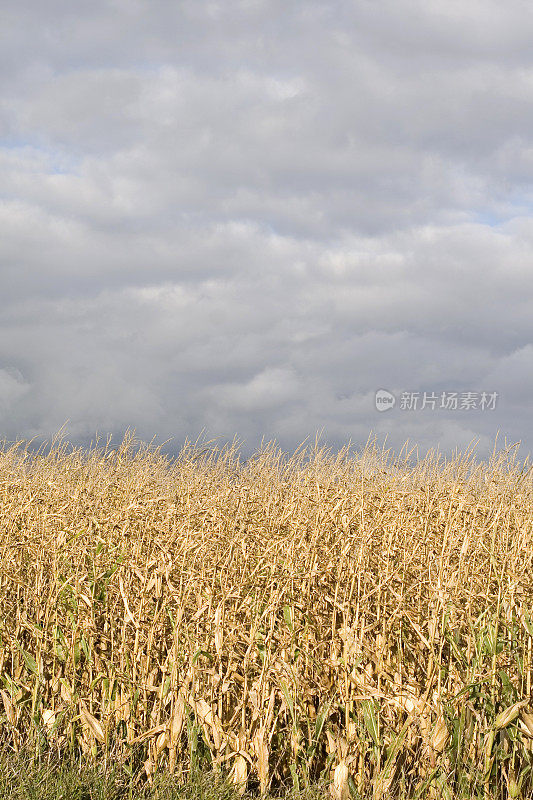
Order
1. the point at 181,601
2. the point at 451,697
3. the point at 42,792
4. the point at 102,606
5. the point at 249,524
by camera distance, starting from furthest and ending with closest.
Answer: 1. the point at 249,524
2. the point at 102,606
3. the point at 181,601
4. the point at 451,697
5. the point at 42,792

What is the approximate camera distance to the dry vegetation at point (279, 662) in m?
3.06

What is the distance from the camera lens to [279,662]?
3.23m

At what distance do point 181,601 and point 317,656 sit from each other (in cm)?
79

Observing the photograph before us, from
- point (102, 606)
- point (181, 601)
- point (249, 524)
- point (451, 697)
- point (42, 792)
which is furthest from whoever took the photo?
point (249, 524)

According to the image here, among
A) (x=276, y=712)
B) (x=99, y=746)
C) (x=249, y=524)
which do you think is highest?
(x=249, y=524)

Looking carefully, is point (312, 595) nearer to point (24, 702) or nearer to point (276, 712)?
point (276, 712)

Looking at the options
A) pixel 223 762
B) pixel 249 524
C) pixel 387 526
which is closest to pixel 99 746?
pixel 223 762

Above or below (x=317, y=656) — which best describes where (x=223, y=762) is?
below

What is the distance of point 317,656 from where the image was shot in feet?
11.6

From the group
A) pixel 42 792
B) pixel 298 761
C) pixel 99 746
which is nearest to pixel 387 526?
pixel 298 761

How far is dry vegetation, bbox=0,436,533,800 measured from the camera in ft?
10.0

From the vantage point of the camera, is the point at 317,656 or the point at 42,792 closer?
the point at 42,792

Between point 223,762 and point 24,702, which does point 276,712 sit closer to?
point 223,762

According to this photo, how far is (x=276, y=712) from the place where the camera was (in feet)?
11.1
